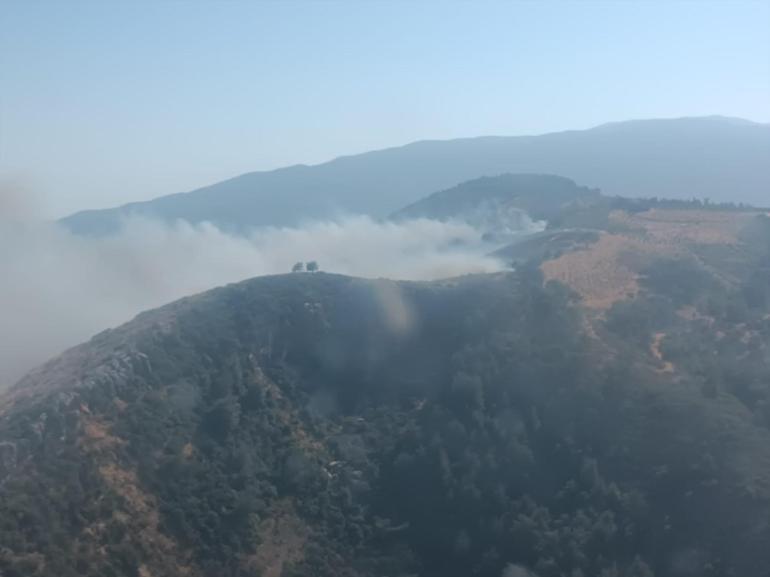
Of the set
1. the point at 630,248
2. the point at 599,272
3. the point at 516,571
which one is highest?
the point at 630,248

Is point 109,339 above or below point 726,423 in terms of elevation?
above

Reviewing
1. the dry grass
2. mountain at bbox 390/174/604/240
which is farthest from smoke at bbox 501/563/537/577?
mountain at bbox 390/174/604/240

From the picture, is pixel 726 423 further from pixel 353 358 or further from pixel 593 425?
pixel 353 358

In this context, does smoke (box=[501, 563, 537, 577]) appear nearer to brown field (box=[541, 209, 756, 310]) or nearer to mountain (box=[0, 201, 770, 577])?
mountain (box=[0, 201, 770, 577])

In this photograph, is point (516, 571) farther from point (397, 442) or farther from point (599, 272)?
point (599, 272)

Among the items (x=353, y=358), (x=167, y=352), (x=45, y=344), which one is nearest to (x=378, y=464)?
(x=353, y=358)

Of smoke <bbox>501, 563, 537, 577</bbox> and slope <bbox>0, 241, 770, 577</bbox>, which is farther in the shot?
smoke <bbox>501, 563, 537, 577</bbox>

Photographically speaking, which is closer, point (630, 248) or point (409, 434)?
point (409, 434)

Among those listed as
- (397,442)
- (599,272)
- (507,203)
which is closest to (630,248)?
(599,272)
